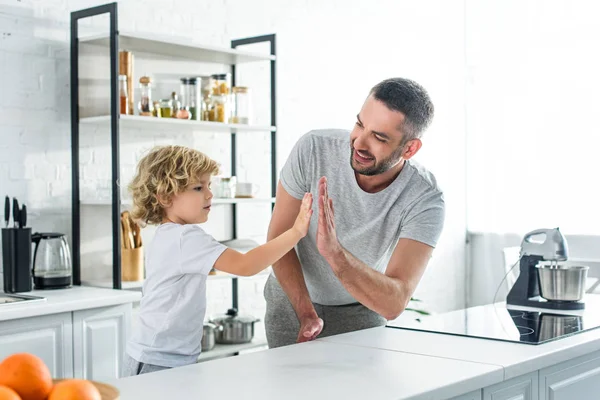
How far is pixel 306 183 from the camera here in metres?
2.57

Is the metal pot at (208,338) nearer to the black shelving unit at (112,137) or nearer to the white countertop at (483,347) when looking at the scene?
the black shelving unit at (112,137)

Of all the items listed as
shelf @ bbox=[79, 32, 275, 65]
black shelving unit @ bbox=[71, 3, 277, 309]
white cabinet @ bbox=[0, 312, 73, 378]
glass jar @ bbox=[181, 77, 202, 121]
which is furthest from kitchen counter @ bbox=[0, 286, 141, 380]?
shelf @ bbox=[79, 32, 275, 65]

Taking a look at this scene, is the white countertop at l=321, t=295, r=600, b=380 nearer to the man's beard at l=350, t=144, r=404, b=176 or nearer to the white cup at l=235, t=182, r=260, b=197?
the man's beard at l=350, t=144, r=404, b=176

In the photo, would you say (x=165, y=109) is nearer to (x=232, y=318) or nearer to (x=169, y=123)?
(x=169, y=123)

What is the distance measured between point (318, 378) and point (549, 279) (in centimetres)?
142

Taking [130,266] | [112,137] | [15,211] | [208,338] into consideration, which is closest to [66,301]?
[15,211]

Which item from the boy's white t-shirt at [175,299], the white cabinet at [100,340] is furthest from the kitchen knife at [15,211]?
the boy's white t-shirt at [175,299]

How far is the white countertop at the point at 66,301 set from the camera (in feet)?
9.34

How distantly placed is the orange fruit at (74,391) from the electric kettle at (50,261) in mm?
2265

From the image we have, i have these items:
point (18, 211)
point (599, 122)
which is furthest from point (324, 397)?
point (599, 122)

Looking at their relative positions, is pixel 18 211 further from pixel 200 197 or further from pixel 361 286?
pixel 361 286

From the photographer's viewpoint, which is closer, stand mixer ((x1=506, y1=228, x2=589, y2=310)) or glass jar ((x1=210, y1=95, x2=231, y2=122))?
stand mixer ((x1=506, y1=228, x2=589, y2=310))

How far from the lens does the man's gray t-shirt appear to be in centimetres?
247

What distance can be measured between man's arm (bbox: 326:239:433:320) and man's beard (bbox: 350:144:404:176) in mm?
229
